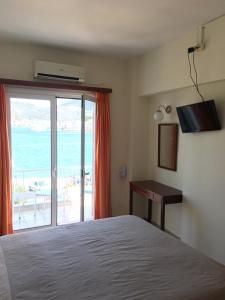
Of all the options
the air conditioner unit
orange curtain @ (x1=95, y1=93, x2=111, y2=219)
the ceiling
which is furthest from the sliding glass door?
the ceiling

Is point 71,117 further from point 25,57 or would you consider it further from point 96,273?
point 96,273

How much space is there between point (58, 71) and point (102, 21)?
1090 mm

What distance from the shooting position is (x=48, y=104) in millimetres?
3588

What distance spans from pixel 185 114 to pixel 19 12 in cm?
208

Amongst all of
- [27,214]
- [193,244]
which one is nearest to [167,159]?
[193,244]

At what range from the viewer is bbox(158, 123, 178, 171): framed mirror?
11.3ft

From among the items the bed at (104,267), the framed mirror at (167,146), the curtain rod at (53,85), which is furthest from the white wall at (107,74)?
the bed at (104,267)

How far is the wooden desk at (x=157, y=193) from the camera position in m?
3.18

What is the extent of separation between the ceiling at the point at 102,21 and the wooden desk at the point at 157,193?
76.7 inches

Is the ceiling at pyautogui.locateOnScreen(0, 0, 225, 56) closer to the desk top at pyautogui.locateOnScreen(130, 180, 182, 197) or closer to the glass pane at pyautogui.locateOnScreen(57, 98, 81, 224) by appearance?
the glass pane at pyautogui.locateOnScreen(57, 98, 81, 224)

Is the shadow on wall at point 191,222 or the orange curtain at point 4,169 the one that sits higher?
the orange curtain at point 4,169

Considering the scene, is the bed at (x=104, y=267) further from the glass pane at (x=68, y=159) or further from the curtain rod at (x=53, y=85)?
the curtain rod at (x=53, y=85)

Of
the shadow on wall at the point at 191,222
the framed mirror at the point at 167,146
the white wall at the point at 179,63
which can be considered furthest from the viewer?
the framed mirror at the point at 167,146

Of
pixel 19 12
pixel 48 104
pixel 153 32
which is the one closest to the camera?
pixel 19 12
